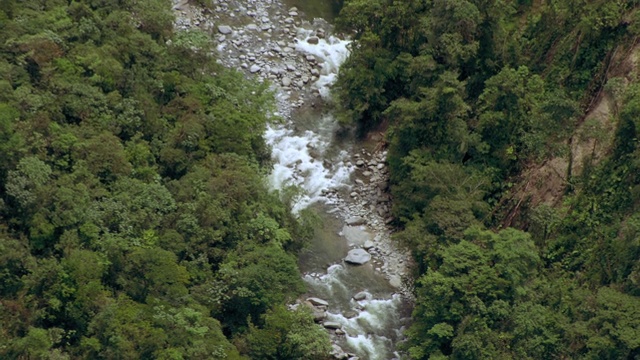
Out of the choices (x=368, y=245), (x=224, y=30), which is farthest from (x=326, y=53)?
(x=368, y=245)

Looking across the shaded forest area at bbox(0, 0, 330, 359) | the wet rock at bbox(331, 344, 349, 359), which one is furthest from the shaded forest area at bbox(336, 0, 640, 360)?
the shaded forest area at bbox(0, 0, 330, 359)

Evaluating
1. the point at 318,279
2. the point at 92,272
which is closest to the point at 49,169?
the point at 92,272

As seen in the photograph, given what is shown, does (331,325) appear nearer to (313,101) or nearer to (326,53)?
(313,101)

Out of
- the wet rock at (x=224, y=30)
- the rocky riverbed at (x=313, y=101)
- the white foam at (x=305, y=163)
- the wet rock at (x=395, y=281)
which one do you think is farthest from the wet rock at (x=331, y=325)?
the wet rock at (x=224, y=30)

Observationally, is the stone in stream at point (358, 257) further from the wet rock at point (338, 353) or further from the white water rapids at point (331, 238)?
the wet rock at point (338, 353)

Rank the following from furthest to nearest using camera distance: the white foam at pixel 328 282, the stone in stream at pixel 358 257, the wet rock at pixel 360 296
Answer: the stone in stream at pixel 358 257, the white foam at pixel 328 282, the wet rock at pixel 360 296

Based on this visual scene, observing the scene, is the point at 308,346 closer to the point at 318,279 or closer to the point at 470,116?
the point at 318,279
